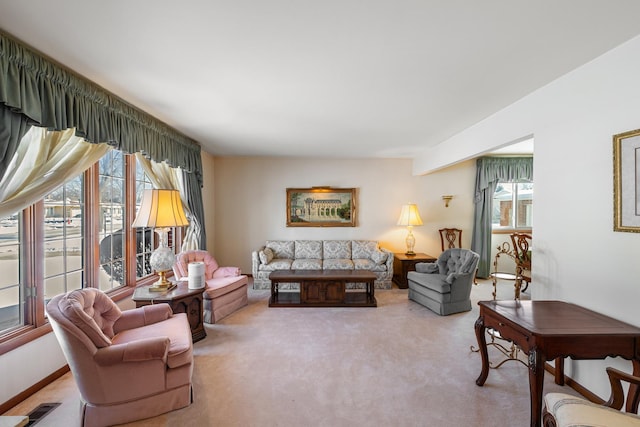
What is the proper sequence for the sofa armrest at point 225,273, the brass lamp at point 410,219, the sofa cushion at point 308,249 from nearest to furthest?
1. the sofa armrest at point 225,273
2. the brass lamp at point 410,219
3. the sofa cushion at point 308,249

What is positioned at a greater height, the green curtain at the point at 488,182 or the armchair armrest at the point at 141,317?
the green curtain at the point at 488,182

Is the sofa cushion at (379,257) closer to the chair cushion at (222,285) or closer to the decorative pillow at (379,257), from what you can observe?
the decorative pillow at (379,257)

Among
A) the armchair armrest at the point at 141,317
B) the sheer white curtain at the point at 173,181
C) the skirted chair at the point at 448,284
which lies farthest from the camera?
the skirted chair at the point at 448,284

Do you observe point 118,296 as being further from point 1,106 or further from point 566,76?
point 566,76

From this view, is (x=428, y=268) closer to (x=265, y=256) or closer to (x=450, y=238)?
(x=450, y=238)

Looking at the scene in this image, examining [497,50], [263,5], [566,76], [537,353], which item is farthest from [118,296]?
[566,76]

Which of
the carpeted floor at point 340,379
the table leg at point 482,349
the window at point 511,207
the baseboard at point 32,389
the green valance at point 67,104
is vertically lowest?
the carpeted floor at point 340,379

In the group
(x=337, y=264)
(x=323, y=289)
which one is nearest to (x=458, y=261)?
(x=337, y=264)

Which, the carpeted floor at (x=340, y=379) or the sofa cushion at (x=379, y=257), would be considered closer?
the carpeted floor at (x=340, y=379)

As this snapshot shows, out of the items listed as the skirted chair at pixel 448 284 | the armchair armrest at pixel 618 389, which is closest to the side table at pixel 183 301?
the skirted chair at pixel 448 284

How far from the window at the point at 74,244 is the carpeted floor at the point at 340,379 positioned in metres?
0.74

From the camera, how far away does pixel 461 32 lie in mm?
1664

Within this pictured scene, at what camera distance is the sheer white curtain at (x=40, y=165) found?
1.80 meters

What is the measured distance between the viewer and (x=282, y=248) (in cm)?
541
